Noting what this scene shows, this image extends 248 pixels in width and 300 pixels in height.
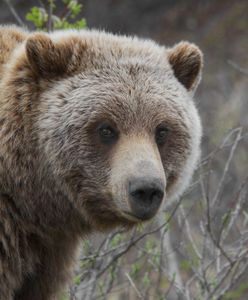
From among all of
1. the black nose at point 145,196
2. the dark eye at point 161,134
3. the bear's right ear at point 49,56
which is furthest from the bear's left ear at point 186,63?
the black nose at point 145,196

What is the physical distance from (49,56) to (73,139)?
0.60 m

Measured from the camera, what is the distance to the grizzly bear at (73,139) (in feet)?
20.0

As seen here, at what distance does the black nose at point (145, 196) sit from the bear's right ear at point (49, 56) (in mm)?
1078

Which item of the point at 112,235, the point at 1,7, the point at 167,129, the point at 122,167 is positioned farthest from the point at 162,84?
the point at 1,7

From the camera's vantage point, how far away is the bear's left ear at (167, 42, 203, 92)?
6750 millimetres

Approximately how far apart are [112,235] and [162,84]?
1.54m

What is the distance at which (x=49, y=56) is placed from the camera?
6.29 meters

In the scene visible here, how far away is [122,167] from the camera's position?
5906mm

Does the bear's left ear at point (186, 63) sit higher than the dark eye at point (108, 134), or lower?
higher

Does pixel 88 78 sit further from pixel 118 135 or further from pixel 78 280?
pixel 78 280

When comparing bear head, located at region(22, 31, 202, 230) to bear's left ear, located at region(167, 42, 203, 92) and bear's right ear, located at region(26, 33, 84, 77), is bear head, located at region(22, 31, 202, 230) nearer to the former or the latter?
bear's right ear, located at region(26, 33, 84, 77)

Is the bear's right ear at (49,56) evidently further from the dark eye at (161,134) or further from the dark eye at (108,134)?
the dark eye at (161,134)

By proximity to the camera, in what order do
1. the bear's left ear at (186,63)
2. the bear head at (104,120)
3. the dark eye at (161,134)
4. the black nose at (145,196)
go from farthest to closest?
the bear's left ear at (186,63) < the dark eye at (161,134) < the bear head at (104,120) < the black nose at (145,196)

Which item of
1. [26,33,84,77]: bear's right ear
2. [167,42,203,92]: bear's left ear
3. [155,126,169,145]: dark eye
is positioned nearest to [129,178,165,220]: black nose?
[155,126,169,145]: dark eye
